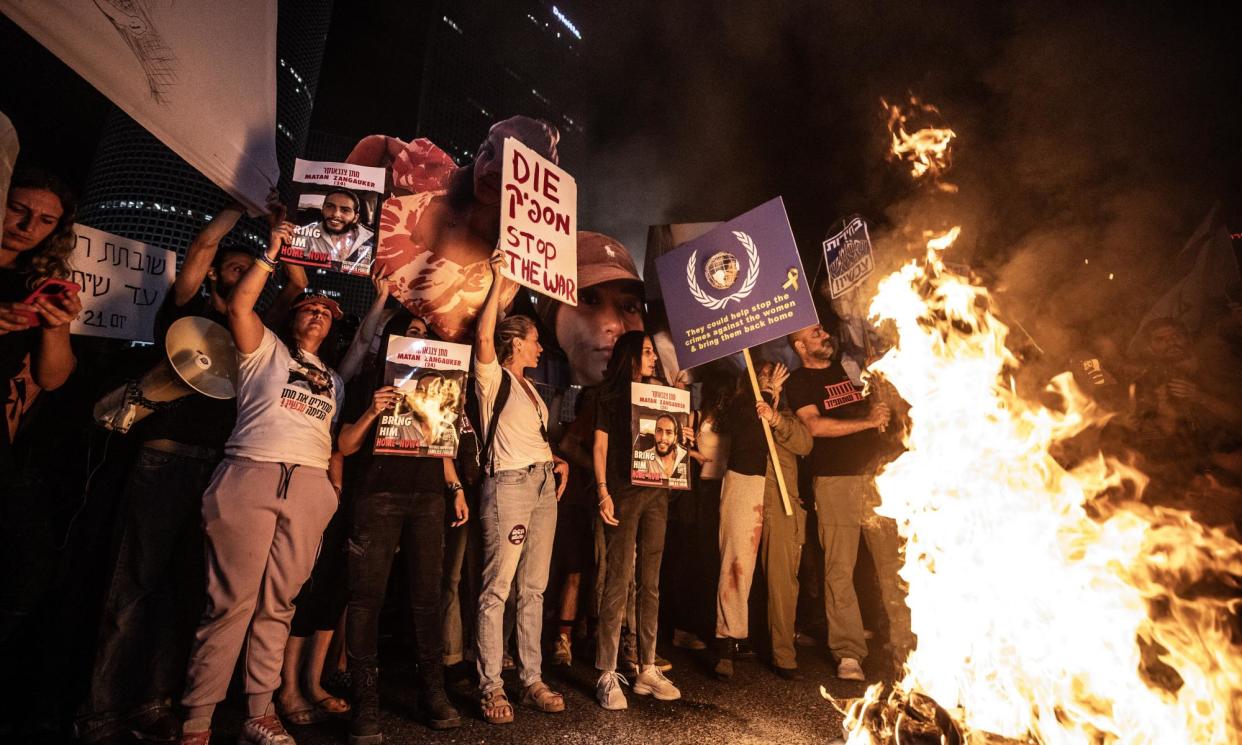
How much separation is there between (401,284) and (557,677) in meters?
3.67

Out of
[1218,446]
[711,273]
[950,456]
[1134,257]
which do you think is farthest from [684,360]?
[1134,257]

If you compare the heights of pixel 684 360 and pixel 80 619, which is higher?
pixel 684 360

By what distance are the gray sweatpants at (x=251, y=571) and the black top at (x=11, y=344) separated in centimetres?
97

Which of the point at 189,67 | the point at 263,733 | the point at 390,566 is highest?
the point at 189,67

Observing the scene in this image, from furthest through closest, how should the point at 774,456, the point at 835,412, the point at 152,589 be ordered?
the point at 835,412, the point at 774,456, the point at 152,589

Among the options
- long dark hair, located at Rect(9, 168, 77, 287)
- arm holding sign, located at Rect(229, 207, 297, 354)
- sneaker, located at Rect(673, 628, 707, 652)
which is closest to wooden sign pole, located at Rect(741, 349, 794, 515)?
sneaker, located at Rect(673, 628, 707, 652)

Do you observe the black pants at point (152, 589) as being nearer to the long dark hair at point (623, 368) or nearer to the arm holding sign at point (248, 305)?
the arm holding sign at point (248, 305)

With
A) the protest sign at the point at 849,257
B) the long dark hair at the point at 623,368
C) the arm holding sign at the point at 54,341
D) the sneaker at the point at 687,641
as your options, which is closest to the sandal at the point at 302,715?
the arm holding sign at the point at 54,341

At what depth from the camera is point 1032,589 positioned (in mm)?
3041

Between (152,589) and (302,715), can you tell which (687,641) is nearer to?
(302,715)

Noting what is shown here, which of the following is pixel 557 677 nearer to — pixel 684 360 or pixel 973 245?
pixel 684 360

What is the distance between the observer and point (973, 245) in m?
5.98

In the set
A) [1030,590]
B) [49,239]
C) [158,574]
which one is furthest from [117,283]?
[1030,590]

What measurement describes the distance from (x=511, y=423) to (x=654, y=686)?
2.20 m
